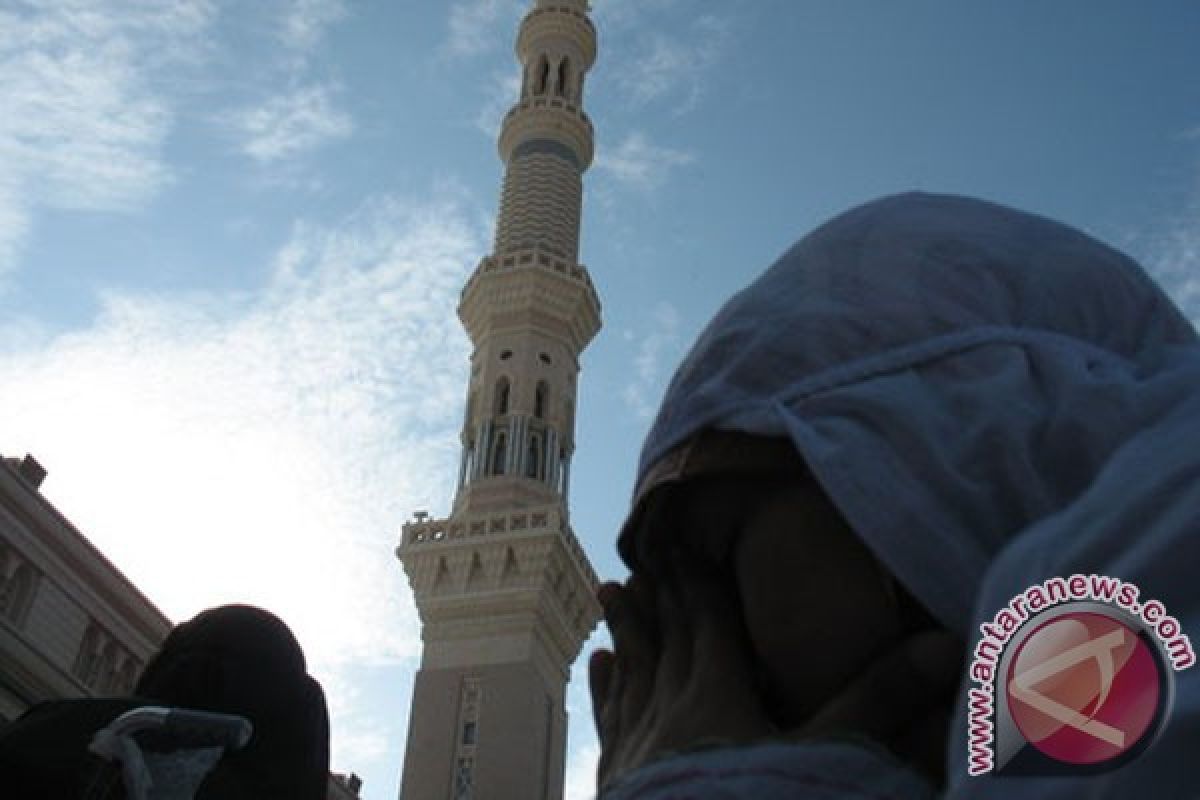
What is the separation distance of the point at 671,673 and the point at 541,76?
2099 cm

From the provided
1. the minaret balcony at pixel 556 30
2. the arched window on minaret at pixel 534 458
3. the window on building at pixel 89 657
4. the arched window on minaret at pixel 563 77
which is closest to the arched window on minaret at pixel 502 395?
the arched window on minaret at pixel 534 458

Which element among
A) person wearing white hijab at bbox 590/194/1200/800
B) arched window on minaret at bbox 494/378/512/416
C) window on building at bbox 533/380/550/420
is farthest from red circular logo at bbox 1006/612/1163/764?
arched window on minaret at bbox 494/378/512/416

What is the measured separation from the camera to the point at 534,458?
55.8 feet

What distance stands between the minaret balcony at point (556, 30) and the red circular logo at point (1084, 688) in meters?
21.6

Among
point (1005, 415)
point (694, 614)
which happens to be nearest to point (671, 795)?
point (694, 614)

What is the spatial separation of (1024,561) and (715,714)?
21 cm

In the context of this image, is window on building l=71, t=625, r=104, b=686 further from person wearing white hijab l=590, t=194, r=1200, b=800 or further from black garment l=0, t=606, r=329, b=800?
person wearing white hijab l=590, t=194, r=1200, b=800

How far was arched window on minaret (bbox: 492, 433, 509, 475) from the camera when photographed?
16.9 metres

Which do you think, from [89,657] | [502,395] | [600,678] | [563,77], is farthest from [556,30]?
[600,678]

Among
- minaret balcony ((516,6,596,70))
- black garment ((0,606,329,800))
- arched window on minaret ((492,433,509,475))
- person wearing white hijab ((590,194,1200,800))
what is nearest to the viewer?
person wearing white hijab ((590,194,1200,800))

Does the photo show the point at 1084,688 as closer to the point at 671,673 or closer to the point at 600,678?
the point at 671,673

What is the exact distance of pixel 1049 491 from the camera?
0.70m

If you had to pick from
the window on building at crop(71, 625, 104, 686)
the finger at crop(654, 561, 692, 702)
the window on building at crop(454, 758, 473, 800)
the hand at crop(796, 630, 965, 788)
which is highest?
the window on building at crop(454, 758, 473, 800)

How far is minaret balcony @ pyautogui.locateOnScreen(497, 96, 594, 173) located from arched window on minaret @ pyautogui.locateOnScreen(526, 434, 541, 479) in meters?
5.39
